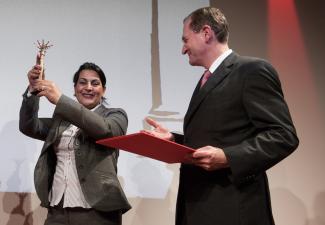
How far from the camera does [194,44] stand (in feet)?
4.80

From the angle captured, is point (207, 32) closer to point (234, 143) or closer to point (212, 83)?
point (212, 83)

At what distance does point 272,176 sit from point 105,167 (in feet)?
4.09

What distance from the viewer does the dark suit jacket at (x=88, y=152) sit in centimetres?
174

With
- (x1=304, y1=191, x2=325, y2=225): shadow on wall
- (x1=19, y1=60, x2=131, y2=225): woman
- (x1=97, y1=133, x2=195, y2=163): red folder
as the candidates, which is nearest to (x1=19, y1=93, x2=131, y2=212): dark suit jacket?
(x1=19, y1=60, x2=131, y2=225): woman

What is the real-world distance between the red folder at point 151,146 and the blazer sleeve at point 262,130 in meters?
0.14

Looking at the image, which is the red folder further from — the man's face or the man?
the man's face

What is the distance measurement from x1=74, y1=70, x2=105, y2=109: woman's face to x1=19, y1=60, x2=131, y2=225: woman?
0.08 meters

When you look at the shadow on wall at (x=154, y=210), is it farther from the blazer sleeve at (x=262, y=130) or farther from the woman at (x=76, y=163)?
the blazer sleeve at (x=262, y=130)

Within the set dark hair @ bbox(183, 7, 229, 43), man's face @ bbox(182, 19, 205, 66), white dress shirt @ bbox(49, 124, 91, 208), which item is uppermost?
dark hair @ bbox(183, 7, 229, 43)

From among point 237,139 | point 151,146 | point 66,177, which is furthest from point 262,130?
point 66,177

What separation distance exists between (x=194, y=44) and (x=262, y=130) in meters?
0.41

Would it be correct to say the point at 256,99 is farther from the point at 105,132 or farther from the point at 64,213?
the point at 64,213

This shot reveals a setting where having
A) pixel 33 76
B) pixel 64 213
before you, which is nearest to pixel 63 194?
pixel 64 213

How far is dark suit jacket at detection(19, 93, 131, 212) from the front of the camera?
1.74m
